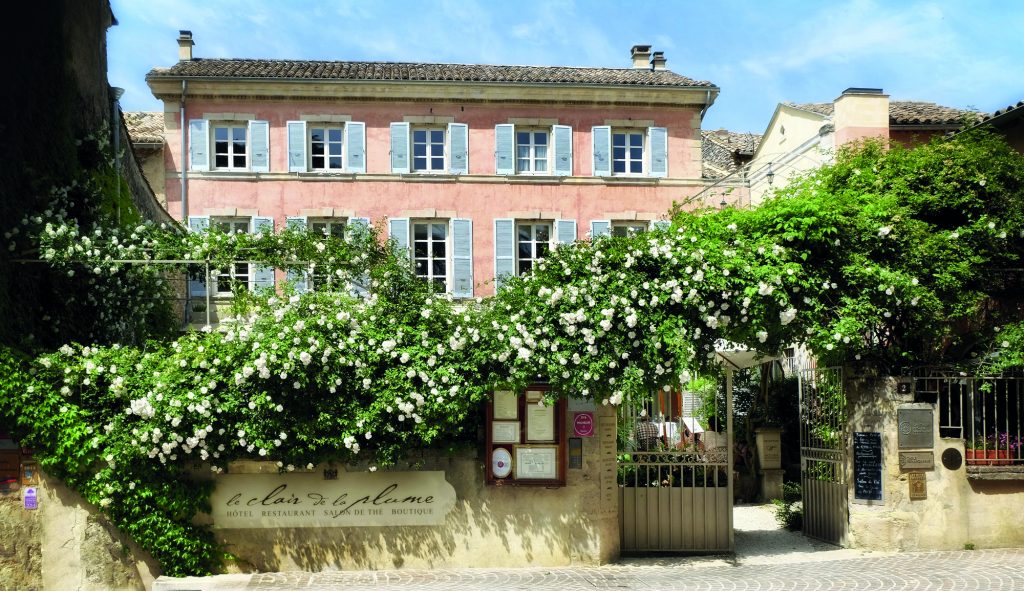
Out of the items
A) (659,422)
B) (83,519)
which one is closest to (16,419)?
(83,519)

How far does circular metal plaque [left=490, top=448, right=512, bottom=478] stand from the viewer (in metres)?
11.0

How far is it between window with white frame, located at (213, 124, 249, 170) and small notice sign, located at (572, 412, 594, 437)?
653 inches

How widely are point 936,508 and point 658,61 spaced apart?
19444 millimetres

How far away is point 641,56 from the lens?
94.9ft

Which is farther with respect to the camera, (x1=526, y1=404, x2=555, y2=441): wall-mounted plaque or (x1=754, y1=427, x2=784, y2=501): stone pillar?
(x1=754, y1=427, x2=784, y2=501): stone pillar

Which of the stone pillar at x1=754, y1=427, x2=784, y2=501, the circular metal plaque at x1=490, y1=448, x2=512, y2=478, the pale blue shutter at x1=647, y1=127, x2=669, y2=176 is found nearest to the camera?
the circular metal plaque at x1=490, y1=448, x2=512, y2=478

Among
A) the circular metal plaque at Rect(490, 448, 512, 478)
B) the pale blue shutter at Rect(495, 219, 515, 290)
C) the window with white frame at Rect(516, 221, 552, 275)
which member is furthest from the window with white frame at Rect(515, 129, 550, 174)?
the circular metal plaque at Rect(490, 448, 512, 478)

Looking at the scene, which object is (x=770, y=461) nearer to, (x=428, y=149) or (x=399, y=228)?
(x=399, y=228)

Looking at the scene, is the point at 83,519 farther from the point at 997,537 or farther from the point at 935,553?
the point at 997,537

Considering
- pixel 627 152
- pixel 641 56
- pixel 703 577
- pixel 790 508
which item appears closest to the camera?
pixel 703 577

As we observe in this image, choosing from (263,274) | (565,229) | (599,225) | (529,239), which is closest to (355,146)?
(263,274)

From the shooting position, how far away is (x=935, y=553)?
11.6 metres

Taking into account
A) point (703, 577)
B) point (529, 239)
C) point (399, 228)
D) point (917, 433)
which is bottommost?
point (703, 577)

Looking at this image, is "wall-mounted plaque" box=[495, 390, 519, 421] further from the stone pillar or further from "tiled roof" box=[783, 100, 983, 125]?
"tiled roof" box=[783, 100, 983, 125]
